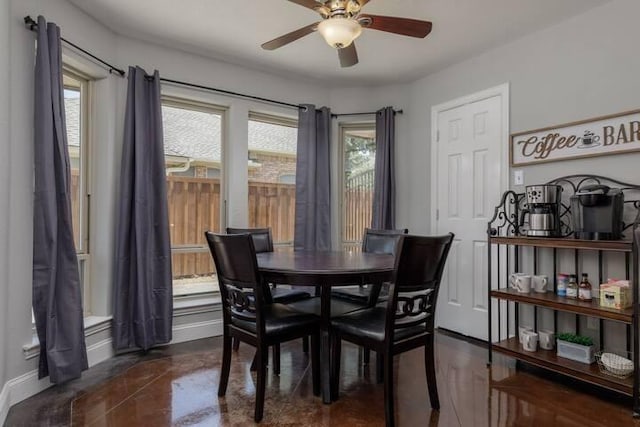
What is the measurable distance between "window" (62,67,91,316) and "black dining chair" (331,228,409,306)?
73.8 inches

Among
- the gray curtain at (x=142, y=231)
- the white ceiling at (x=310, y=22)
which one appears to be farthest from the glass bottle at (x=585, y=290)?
the gray curtain at (x=142, y=231)

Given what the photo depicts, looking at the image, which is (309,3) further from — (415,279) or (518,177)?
(518,177)

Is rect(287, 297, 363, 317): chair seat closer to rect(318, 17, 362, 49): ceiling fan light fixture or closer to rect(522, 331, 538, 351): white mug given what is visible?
rect(522, 331, 538, 351): white mug

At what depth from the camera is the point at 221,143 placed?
11.8 ft

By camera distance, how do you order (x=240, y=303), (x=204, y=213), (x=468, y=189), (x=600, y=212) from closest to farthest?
(x=240, y=303) < (x=600, y=212) < (x=468, y=189) < (x=204, y=213)

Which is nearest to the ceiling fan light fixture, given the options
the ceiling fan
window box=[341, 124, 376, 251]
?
the ceiling fan

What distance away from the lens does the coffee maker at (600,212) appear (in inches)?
87.1

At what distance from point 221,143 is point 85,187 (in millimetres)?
1224

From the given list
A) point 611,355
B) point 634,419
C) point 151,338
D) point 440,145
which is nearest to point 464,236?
point 440,145

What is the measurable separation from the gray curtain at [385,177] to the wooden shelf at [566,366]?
1591 millimetres

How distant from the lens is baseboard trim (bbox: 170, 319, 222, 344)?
3.18 meters

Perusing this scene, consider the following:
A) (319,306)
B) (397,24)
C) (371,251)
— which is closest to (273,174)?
(371,251)

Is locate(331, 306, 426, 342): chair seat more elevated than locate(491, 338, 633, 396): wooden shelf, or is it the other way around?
locate(331, 306, 426, 342): chair seat

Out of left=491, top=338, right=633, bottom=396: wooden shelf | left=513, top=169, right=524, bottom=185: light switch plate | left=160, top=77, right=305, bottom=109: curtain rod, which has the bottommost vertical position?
left=491, top=338, right=633, bottom=396: wooden shelf
